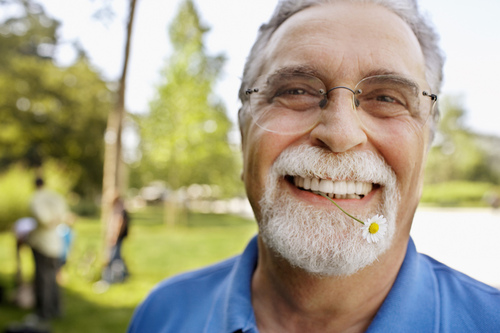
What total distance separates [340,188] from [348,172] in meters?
0.06

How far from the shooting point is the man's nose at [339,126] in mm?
1135

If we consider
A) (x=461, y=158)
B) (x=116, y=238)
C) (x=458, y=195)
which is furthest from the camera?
(x=461, y=158)

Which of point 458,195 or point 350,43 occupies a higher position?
point 350,43

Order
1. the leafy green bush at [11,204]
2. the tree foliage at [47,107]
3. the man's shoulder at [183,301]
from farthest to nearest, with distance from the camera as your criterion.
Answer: the tree foliage at [47,107] → the leafy green bush at [11,204] → the man's shoulder at [183,301]

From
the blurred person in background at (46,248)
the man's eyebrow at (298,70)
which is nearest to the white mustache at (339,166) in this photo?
→ the man's eyebrow at (298,70)

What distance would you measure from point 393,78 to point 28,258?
36.7 feet

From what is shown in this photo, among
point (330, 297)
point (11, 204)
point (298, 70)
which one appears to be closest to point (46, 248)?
point (11, 204)

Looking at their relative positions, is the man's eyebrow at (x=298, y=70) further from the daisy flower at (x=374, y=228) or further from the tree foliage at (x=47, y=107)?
the tree foliage at (x=47, y=107)

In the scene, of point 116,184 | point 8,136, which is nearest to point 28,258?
point 116,184

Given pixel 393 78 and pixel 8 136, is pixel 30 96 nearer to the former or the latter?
pixel 8 136

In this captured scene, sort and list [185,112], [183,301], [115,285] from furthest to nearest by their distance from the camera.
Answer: [185,112]
[115,285]
[183,301]

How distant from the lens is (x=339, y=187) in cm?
117

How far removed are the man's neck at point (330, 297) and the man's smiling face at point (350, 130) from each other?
140 millimetres

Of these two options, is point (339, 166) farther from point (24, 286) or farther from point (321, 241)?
point (24, 286)
